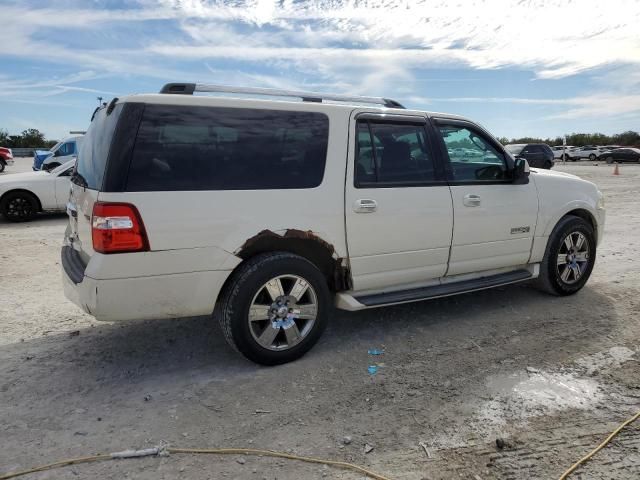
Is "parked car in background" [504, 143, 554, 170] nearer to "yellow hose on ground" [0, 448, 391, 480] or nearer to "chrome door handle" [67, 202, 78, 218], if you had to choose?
"chrome door handle" [67, 202, 78, 218]

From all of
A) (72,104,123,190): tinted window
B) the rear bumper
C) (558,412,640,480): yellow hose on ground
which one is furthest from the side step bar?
(72,104,123,190): tinted window

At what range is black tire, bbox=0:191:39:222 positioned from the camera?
35.2 feet

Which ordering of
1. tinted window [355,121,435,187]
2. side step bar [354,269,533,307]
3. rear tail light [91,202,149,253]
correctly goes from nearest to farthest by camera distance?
rear tail light [91,202,149,253] → tinted window [355,121,435,187] → side step bar [354,269,533,307]

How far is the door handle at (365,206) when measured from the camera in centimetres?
394

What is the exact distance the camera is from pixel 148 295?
3355mm

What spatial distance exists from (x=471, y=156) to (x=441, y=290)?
129 centimetres

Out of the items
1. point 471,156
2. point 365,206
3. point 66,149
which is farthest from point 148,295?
point 66,149

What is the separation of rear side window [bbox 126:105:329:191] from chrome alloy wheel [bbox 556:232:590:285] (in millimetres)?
2949

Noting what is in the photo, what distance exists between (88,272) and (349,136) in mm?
2127

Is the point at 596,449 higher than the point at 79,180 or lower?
lower

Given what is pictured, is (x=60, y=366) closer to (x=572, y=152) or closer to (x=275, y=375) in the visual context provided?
(x=275, y=375)

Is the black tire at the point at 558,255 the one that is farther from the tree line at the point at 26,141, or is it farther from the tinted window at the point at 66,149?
the tree line at the point at 26,141

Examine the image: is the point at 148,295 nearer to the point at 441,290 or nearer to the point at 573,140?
the point at 441,290

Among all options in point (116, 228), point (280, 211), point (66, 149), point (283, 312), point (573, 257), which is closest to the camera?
point (116, 228)
